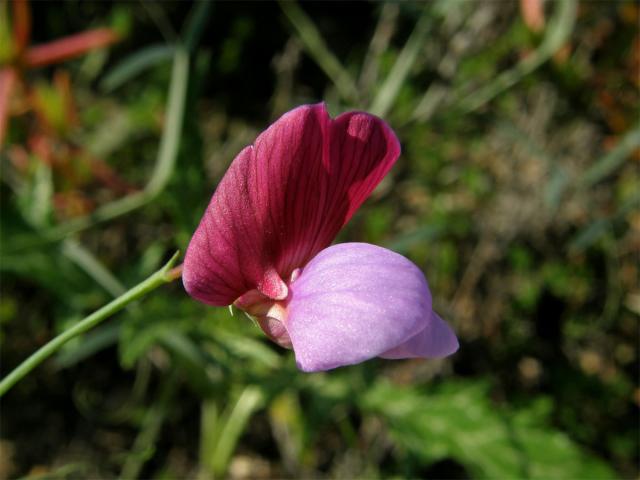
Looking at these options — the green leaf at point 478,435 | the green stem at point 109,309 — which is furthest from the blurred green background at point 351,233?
the green stem at point 109,309

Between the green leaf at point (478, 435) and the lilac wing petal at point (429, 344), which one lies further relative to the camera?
the green leaf at point (478, 435)

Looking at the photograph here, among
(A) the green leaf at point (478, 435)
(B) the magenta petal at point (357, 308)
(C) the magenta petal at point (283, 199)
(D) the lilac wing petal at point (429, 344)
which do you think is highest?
(C) the magenta petal at point (283, 199)

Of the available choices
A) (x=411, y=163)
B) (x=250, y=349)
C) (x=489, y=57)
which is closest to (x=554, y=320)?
(x=411, y=163)

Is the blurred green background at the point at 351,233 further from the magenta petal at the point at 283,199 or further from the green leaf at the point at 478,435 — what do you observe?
the magenta petal at the point at 283,199

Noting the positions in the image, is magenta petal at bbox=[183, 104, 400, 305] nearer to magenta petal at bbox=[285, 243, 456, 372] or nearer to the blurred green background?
magenta petal at bbox=[285, 243, 456, 372]

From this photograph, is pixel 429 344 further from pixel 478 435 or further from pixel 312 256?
pixel 478 435

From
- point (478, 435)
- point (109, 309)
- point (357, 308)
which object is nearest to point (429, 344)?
point (357, 308)

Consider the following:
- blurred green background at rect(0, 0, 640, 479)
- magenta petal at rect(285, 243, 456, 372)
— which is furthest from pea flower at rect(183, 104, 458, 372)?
blurred green background at rect(0, 0, 640, 479)
